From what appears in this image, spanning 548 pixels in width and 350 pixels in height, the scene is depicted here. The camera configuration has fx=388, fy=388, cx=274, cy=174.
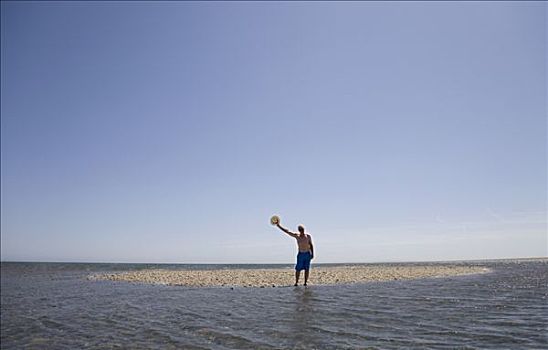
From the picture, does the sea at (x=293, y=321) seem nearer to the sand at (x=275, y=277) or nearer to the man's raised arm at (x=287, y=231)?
the man's raised arm at (x=287, y=231)

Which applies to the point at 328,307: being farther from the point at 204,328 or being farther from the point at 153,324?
the point at 153,324

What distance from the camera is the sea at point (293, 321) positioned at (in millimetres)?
9609

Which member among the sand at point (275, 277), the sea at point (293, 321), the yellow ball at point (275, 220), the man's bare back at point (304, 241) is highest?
the yellow ball at point (275, 220)

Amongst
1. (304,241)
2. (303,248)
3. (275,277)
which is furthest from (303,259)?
(275,277)

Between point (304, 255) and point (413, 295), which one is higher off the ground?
point (304, 255)

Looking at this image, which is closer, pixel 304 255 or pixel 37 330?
pixel 37 330

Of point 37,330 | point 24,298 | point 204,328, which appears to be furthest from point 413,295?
→ point 24,298

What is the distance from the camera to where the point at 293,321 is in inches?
470

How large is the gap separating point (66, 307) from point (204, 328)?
9.43 m

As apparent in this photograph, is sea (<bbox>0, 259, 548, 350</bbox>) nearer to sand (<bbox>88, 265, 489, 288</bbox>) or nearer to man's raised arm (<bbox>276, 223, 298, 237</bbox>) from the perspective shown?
man's raised arm (<bbox>276, 223, 298, 237</bbox>)

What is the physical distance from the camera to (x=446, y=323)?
1124 centimetres

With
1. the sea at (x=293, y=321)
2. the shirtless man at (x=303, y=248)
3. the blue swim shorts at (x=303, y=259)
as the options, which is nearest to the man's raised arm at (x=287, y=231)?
the shirtless man at (x=303, y=248)

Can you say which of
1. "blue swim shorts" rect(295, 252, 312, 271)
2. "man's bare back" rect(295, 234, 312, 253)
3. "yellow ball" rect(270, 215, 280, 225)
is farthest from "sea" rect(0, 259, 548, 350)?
"yellow ball" rect(270, 215, 280, 225)

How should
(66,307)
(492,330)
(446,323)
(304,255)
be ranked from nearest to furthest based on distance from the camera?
(492,330)
(446,323)
(66,307)
(304,255)
